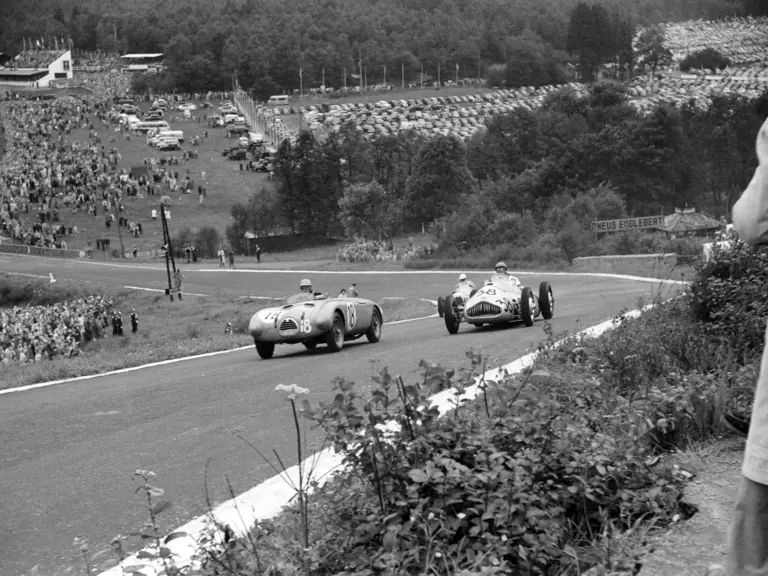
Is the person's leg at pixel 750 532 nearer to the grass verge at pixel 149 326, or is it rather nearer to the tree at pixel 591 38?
the grass verge at pixel 149 326

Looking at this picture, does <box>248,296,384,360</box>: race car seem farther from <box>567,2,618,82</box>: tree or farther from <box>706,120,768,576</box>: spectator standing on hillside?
<box>567,2,618,82</box>: tree

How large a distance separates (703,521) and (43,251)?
7710 centimetres

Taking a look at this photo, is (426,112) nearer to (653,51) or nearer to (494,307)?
(653,51)

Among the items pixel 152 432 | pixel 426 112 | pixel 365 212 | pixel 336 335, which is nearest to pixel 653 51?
pixel 426 112

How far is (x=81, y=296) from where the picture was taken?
58500 mm

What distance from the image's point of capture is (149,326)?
46469 mm

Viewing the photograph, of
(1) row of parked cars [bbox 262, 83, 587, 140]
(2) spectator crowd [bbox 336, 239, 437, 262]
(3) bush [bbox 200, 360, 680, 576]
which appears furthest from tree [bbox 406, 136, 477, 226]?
(3) bush [bbox 200, 360, 680, 576]

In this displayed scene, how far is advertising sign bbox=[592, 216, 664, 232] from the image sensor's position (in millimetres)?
67981

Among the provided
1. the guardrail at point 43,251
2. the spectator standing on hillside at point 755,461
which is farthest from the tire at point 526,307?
the guardrail at point 43,251

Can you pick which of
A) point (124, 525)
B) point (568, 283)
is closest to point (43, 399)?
point (124, 525)

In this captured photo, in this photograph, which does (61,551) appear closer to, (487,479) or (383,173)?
(487,479)

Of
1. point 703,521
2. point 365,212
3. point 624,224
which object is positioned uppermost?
point 365,212

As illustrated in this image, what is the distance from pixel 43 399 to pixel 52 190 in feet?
262

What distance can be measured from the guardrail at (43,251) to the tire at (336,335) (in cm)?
6121
